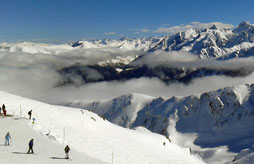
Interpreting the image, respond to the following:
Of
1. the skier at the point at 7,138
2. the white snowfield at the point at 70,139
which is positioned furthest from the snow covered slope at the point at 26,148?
the skier at the point at 7,138

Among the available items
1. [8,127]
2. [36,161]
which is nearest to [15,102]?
[8,127]

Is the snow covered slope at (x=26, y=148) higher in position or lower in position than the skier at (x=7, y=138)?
lower

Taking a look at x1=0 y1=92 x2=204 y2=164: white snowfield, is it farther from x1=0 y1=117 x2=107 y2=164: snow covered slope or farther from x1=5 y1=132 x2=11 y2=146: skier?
x1=5 y1=132 x2=11 y2=146: skier

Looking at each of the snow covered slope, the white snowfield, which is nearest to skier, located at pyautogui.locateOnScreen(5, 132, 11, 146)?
the snow covered slope

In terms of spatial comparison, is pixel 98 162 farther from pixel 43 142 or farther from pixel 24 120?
pixel 24 120

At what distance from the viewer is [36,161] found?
1181 inches

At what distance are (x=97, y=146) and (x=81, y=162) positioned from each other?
13519 millimetres

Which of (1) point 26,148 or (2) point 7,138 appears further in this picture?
(1) point 26,148

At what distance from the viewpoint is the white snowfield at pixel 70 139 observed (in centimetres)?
3438

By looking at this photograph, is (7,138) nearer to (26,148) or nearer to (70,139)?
(26,148)

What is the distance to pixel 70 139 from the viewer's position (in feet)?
156

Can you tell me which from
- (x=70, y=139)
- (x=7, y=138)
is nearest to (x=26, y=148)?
(x=7, y=138)

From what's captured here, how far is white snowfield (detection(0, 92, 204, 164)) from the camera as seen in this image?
1353 inches

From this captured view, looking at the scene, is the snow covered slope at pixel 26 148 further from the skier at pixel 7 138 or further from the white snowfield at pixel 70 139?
the skier at pixel 7 138
